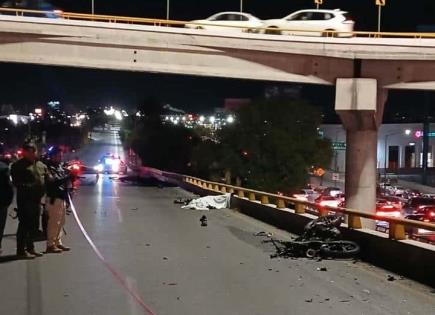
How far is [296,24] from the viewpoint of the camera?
2947cm

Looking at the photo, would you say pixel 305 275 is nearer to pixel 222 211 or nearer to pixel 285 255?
pixel 285 255

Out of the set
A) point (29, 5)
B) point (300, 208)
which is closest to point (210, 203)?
point (300, 208)

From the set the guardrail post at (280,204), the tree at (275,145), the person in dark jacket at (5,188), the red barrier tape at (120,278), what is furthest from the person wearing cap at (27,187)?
the tree at (275,145)

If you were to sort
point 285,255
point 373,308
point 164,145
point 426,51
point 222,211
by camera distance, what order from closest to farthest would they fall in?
point 373,308 → point 285,255 → point 222,211 → point 426,51 → point 164,145

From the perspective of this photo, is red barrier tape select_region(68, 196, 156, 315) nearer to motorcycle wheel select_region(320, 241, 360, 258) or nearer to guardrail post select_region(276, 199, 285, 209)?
motorcycle wheel select_region(320, 241, 360, 258)

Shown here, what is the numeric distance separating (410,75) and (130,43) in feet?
37.4

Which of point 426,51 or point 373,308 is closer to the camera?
point 373,308

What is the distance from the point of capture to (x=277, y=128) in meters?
65.6

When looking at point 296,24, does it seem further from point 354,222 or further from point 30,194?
point 30,194

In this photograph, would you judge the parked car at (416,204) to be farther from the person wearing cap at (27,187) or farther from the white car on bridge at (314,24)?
the person wearing cap at (27,187)

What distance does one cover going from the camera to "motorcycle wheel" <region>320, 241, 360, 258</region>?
12.8m

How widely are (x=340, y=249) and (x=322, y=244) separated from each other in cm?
36

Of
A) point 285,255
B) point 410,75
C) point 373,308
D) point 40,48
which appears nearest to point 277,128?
point 410,75

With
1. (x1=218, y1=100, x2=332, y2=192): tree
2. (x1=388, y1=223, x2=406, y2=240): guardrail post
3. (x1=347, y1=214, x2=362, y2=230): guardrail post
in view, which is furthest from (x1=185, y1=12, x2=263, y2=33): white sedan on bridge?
(x1=218, y1=100, x2=332, y2=192): tree
